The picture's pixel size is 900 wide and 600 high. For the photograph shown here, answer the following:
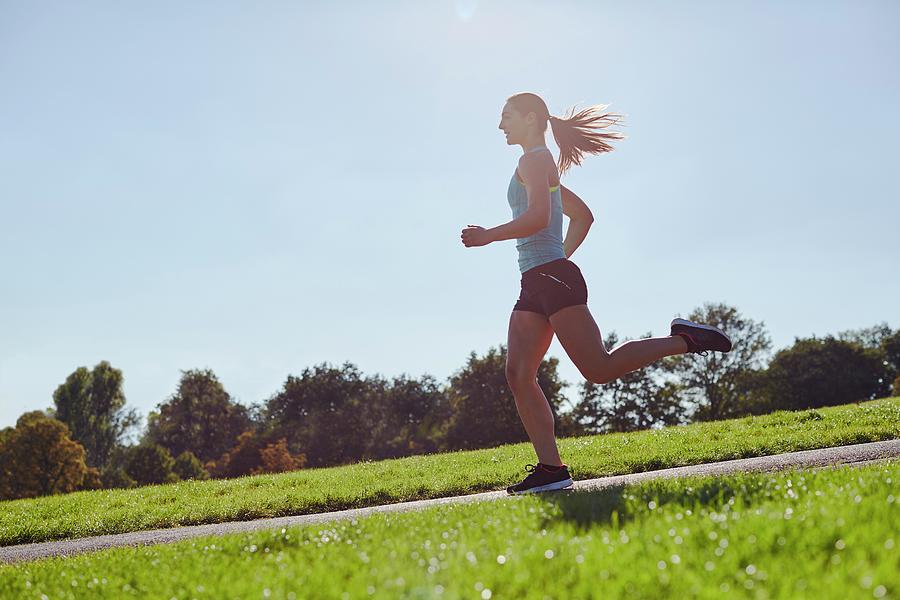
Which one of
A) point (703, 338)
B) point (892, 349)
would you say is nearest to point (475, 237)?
point (703, 338)

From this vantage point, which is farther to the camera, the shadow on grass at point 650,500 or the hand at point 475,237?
the hand at point 475,237

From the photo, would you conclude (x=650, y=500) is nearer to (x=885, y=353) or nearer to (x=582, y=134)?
(x=582, y=134)

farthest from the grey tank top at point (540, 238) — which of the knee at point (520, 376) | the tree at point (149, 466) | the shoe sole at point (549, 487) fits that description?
the tree at point (149, 466)

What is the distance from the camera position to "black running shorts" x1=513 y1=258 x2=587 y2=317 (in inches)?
223

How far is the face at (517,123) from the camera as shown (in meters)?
6.42

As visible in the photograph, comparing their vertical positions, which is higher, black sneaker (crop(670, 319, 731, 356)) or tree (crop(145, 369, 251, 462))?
tree (crop(145, 369, 251, 462))

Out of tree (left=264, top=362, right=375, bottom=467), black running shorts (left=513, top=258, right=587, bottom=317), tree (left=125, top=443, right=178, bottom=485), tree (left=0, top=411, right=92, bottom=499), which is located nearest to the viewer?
black running shorts (left=513, top=258, right=587, bottom=317)

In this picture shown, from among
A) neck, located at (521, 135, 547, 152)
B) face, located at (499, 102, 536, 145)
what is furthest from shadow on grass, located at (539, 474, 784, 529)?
face, located at (499, 102, 536, 145)

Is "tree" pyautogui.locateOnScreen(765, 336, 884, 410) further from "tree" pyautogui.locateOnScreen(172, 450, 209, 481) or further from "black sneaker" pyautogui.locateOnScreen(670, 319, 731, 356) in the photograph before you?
"black sneaker" pyautogui.locateOnScreen(670, 319, 731, 356)

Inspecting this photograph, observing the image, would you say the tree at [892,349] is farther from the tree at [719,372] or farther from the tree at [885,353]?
the tree at [719,372]

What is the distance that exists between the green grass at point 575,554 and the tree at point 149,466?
1676 inches

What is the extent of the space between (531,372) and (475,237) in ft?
4.29

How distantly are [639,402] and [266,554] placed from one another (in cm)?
4910

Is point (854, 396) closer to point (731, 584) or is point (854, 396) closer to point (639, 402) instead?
point (639, 402)
